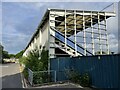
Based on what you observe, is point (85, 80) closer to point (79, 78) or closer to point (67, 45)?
point (79, 78)

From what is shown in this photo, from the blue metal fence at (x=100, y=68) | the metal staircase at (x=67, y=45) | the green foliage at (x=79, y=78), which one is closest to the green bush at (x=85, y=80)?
the green foliage at (x=79, y=78)

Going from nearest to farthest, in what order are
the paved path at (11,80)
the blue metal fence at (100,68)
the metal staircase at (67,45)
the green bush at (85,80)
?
the blue metal fence at (100,68), the green bush at (85,80), the paved path at (11,80), the metal staircase at (67,45)

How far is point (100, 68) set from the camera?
11.2 metres

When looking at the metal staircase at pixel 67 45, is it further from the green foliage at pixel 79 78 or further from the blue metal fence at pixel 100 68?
the green foliage at pixel 79 78

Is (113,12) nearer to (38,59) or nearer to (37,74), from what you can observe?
(38,59)

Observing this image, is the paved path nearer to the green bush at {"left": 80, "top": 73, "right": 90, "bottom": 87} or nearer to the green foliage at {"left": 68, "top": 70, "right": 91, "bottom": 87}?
the green foliage at {"left": 68, "top": 70, "right": 91, "bottom": 87}

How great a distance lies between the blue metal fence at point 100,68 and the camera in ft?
32.5

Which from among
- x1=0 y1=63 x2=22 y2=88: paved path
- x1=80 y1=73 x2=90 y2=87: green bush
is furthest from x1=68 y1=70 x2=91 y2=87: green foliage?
x1=0 y1=63 x2=22 y2=88: paved path

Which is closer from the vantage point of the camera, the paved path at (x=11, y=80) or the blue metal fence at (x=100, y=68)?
the blue metal fence at (x=100, y=68)

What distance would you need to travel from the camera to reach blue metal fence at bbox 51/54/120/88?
32.5 feet

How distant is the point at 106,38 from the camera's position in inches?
844

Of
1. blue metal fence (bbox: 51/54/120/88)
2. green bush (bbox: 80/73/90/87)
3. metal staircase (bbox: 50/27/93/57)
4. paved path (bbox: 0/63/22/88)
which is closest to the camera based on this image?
blue metal fence (bbox: 51/54/120/88)

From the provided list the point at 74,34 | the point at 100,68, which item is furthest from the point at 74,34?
the point at 100,68

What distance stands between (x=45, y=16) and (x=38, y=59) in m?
4.30
